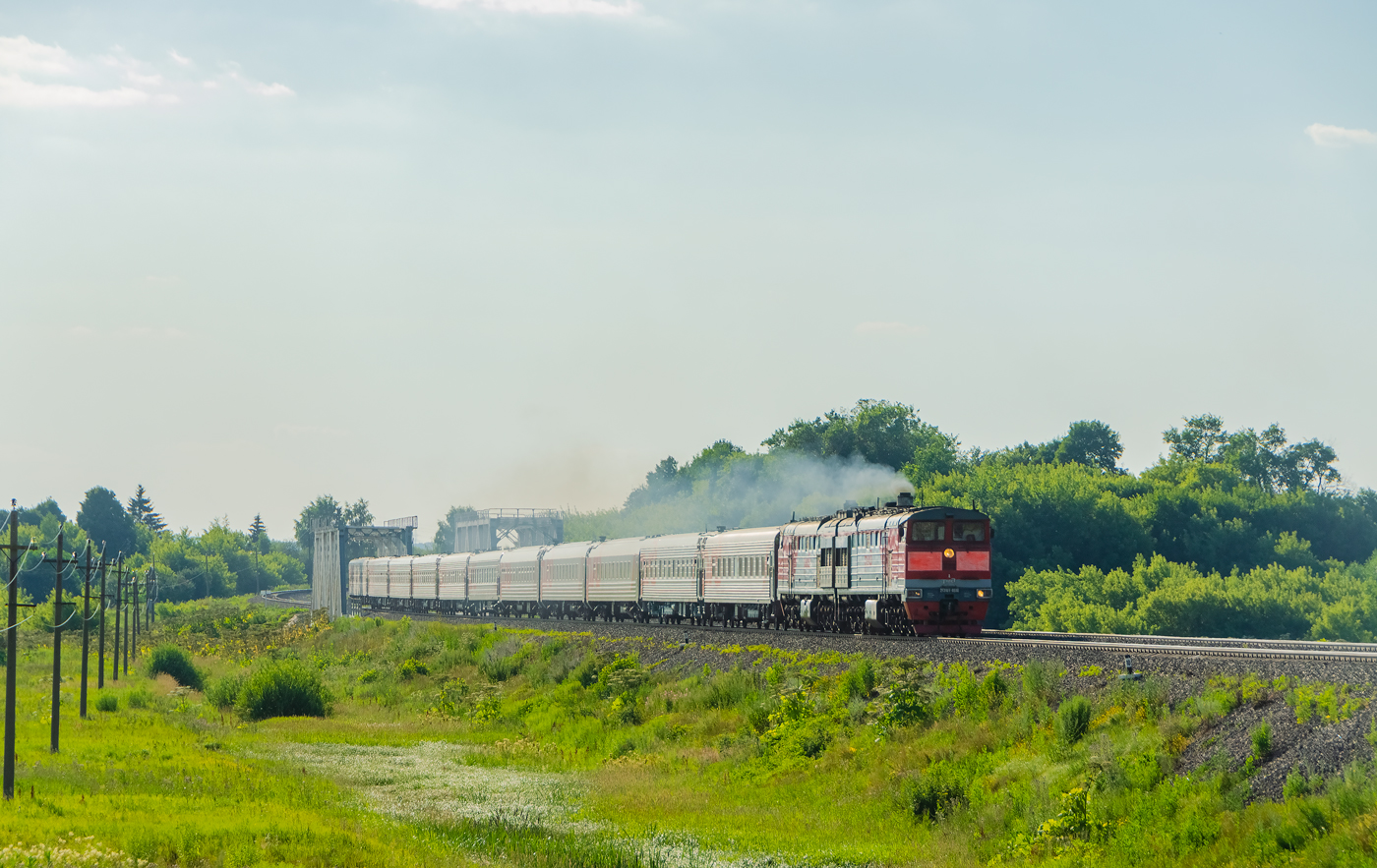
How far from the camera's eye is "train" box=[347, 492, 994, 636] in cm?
3438

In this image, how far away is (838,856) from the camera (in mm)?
19781

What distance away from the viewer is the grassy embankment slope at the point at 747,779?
17484 millimetres

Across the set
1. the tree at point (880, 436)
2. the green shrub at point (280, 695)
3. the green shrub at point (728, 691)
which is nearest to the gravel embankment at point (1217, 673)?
the green shrub at point (728, 691)

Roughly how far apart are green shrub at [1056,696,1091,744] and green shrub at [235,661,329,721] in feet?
98.9

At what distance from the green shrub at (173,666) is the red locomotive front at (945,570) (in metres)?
39.3

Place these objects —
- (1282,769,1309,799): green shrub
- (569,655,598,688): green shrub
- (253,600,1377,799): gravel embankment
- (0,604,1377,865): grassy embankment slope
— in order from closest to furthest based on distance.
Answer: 1. (1282,769,1309,799): green shrub
2. (253,600,1377,799): gravel embankment
3. (0,604,1377,865): grassy embankment slope
4. (569,655,598,688): green shrub

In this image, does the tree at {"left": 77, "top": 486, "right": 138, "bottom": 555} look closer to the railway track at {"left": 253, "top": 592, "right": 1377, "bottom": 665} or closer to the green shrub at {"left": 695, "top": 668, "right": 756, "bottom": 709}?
the railway track at {"left": 253, "top": 592, "right": 1377, "bottom": 665}

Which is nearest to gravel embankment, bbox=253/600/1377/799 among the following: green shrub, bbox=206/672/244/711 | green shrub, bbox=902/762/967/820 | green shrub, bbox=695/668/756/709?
green shrub, bbox=695/668/756/709

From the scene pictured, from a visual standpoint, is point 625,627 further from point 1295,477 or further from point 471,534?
point 1295,477

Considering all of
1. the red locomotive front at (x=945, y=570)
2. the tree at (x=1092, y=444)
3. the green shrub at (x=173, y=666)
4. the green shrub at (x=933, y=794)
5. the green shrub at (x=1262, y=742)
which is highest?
the tree at (x=1092, y=444)

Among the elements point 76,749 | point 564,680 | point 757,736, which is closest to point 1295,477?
point 564,680

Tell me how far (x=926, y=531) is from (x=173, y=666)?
4153 cm

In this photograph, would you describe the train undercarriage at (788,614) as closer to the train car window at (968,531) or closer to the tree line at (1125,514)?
the train car window at (968,531)

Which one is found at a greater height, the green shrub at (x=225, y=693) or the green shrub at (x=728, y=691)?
the green shrub at (x=728, y=691)
